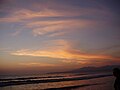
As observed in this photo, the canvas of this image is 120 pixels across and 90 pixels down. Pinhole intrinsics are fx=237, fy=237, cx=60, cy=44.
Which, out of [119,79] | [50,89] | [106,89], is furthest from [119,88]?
[50,89]

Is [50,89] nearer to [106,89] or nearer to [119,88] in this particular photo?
[106,89]

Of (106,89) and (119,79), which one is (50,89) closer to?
(106,89)

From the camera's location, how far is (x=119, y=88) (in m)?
4.61

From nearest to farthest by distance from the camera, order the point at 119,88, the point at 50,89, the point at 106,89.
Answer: the point at 119,88 < the point at 106,89 < the point at 50,89

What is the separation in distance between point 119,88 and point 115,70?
0.36 m

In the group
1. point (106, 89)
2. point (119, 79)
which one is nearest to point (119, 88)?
point (119, 79)

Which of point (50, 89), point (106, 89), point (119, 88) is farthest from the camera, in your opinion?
point (50, 89)

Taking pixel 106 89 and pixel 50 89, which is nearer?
pixel 106 89

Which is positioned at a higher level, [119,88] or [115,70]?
[115,70]

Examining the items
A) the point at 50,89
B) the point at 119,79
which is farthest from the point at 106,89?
the point at 119,79

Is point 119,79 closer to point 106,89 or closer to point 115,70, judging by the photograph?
point 115,70

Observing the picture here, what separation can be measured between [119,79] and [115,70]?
0.63 ft

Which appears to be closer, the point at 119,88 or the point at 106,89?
the point at 119,88

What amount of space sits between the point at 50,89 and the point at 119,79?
40.6 ft
